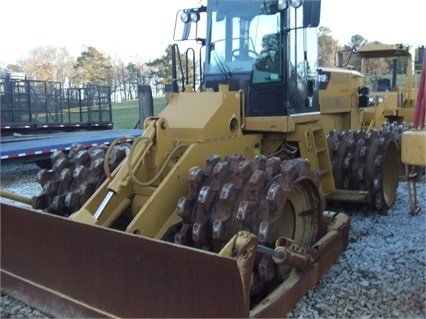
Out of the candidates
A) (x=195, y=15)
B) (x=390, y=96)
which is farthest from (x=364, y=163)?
(x=390, y=96)

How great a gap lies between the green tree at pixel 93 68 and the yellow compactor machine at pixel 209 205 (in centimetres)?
3702

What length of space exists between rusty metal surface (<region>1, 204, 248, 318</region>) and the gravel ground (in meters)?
0.40

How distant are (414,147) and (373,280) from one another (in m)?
1.59

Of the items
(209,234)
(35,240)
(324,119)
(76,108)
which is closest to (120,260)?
(209,234)

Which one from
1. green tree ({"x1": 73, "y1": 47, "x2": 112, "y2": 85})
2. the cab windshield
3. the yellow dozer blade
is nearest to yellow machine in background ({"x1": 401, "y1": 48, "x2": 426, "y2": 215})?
the yellow dozer blade

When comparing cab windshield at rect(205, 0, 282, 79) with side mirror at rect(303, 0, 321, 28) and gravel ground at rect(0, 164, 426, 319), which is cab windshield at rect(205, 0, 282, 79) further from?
gravel ground at rect(0, 164, 426, 319)

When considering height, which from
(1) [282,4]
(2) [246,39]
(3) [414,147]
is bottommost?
(3) [414,147]

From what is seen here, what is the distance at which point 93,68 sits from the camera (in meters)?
42.0

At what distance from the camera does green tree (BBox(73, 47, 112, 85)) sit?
134 ft

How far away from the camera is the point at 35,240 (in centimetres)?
367

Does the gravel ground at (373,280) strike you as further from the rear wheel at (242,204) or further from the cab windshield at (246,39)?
the cab windshield at (246,39)

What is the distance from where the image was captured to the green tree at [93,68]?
40.8m

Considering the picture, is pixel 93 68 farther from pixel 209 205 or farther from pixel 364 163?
pixel 209 205

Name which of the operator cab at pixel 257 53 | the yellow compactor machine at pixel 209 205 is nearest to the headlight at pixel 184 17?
the yellow compactor machine at pixel 209 205
